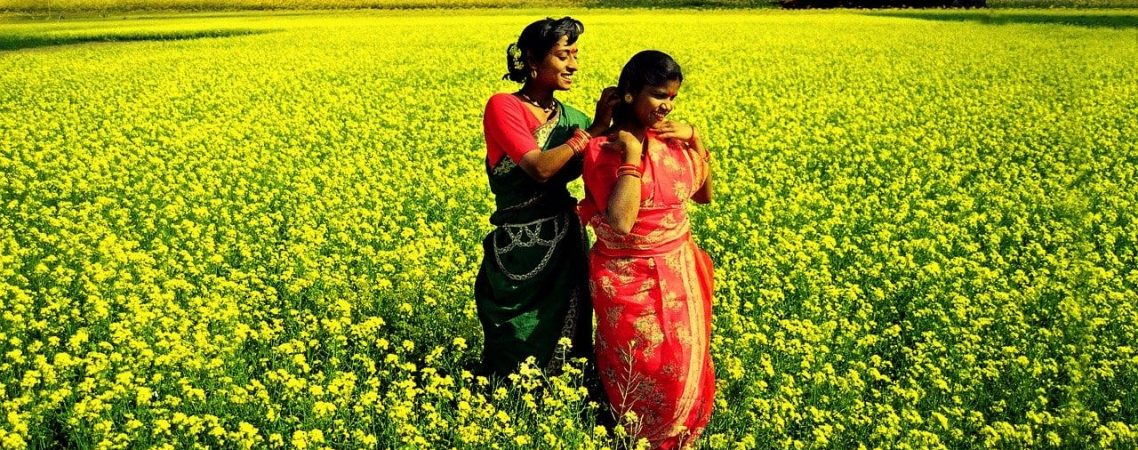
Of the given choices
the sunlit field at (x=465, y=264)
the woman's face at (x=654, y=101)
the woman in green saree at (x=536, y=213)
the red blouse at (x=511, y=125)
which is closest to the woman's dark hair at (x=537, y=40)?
the woman in green saree at (x=536, y=213)

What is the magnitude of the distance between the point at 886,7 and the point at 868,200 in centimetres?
3936

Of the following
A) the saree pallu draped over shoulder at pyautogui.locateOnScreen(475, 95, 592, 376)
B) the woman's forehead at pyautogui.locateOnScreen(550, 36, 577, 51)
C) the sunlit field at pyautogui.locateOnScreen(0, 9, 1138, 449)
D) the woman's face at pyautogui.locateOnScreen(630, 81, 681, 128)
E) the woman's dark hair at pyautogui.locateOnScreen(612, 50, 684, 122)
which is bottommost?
the sunlit field at pyautogui.locateOnScreen(0, 9, 1138, 449)

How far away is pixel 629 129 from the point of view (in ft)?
10.9

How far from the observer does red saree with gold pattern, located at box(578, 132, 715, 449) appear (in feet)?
11.1

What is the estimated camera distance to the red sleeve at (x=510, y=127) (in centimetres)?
349

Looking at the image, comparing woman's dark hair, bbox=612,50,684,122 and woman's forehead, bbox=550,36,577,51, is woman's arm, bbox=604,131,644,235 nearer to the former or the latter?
woman's dark hair, bbox=612,50,684,122

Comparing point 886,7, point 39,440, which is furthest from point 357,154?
point 886,7

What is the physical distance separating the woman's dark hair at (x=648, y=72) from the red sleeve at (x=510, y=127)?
1.46ft

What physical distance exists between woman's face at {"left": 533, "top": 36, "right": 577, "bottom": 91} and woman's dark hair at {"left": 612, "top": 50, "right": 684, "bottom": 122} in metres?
0.32

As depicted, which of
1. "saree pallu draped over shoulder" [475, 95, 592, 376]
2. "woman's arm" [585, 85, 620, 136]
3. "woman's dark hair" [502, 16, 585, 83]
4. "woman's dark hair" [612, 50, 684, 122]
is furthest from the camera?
"saree pallu draped over shoulder" [475, 95, 592, 376]

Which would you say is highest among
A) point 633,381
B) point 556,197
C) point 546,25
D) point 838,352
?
point 546,25

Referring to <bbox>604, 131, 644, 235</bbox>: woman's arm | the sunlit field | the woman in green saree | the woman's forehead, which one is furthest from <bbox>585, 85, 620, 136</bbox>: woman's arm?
the sunlit field

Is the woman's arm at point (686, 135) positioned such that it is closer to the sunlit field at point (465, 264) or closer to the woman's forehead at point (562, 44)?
the sunlit field at point (465, 264)

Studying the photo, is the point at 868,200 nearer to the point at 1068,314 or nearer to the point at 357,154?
the point at 1068,314
